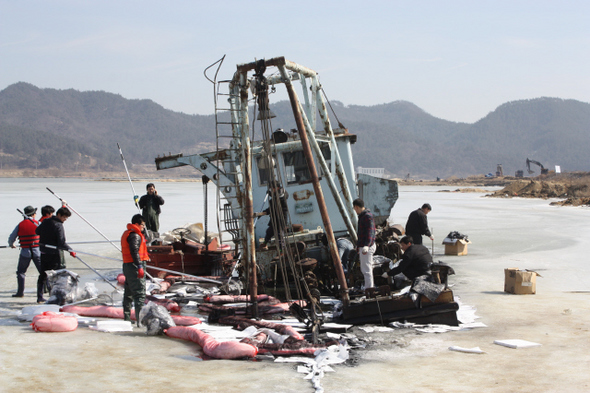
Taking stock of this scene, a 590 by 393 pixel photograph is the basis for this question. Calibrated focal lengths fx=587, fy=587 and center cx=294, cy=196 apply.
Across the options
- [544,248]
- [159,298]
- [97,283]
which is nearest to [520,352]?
[159,298]

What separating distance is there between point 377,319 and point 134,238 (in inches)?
137

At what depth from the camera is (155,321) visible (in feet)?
24.7

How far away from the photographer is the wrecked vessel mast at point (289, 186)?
8742 mm

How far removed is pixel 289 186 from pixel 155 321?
5.55m

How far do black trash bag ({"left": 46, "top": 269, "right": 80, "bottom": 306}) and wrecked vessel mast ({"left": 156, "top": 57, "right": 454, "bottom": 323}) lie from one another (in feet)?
8.67

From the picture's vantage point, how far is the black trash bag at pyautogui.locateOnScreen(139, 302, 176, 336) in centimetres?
751

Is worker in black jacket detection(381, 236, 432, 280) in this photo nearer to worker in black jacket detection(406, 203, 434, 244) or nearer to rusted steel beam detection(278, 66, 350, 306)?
rusted steel beam detection(278, 66, 350, 306)

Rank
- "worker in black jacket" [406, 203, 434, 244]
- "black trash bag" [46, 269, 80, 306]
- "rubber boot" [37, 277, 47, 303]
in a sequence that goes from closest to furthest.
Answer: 1. "black trash bag" [46, 269, 80, 306]
2. "rubber boot" [37, 277, 47, 303]
3. "worker in black jacket" [406, 203, 434, 244]

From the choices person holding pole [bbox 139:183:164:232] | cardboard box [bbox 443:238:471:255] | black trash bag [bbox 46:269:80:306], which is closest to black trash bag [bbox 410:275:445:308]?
black trash bag [bbox 46:269:80:306]

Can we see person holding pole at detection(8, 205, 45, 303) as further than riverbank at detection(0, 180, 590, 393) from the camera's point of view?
Yes

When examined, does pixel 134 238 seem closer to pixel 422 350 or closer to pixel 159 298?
pixel 159 298

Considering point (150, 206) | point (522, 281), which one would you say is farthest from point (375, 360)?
point (150, 206)

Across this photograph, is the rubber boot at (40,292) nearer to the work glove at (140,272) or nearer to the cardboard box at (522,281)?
the work glove at (140,272)

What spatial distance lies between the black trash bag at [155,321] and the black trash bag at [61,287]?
7.49ft
